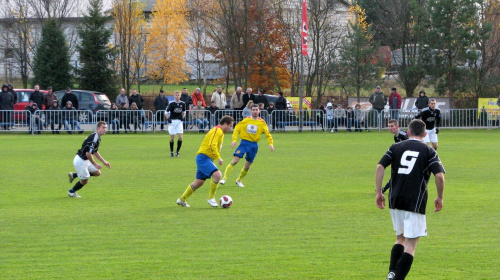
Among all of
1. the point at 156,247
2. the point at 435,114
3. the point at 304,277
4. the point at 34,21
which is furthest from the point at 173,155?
the point at 34,21

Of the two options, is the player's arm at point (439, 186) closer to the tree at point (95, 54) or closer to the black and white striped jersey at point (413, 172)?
the black and white striped jersey at point (413, 172)

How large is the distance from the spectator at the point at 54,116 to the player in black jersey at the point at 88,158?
66.1 ft

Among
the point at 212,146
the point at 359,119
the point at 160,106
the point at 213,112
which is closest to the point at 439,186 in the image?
the point at 212,146

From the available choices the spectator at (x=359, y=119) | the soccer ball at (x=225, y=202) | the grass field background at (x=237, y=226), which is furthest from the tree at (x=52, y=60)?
the soccer ball at (x=225, y=202)

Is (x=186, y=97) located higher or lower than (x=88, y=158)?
higher

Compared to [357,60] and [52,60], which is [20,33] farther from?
[357,60]

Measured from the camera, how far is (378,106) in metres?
35.3

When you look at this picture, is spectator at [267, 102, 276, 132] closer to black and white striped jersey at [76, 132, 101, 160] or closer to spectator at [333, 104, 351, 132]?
spectator at [333, 104, 351, 132]

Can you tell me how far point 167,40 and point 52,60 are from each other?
17762mm

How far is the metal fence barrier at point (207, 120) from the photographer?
33.1m

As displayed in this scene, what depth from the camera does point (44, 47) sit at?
46812 millimetres

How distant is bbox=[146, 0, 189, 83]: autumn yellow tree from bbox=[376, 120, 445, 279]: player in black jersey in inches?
2248

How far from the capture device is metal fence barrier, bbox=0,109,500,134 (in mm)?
33125

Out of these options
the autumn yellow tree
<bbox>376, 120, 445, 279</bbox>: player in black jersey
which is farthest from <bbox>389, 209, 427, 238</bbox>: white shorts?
the autumn yellow tree
